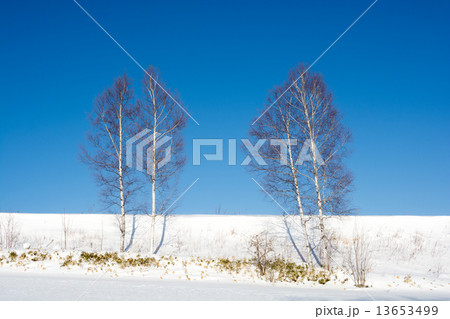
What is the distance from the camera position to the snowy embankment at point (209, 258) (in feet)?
29.3

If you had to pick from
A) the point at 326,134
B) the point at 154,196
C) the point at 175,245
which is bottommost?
the point at 175,245

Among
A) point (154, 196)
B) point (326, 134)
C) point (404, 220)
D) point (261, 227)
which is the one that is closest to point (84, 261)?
point (154, 196)

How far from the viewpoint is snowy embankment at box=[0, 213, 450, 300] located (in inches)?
352

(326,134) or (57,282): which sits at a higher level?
(326,134)

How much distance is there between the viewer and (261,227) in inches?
1002

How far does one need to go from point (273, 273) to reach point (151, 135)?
10.2 m

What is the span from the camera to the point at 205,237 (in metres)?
23.9

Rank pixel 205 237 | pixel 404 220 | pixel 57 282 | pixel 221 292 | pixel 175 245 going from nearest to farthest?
pixel 221 292
pixel 57 282
pixel 175 245
pixel 205 237
pixel 404 220

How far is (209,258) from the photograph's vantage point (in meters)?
16.1
